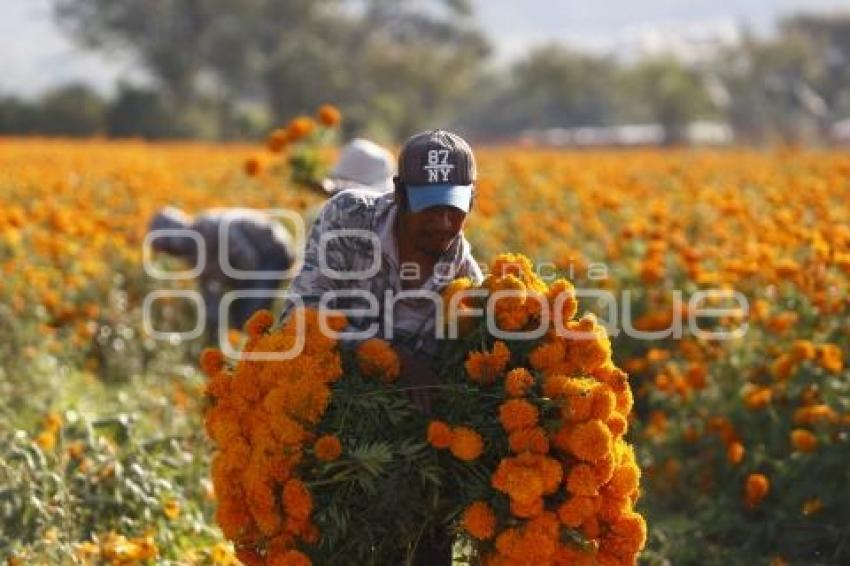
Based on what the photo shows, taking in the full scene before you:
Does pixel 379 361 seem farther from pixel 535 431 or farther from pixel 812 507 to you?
pixel 812 507

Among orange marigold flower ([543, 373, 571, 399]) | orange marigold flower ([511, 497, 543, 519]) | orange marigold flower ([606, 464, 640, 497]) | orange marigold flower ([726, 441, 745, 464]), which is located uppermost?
orange marigold flower ([543, 373, 571, 399])

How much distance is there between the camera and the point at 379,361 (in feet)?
10.9

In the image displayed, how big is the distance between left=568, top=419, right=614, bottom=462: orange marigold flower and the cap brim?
62cm

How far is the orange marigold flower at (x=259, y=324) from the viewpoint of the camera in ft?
11.4

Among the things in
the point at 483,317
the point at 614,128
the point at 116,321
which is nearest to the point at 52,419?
the point at 483,317

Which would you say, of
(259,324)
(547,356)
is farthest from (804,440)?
(259,324)

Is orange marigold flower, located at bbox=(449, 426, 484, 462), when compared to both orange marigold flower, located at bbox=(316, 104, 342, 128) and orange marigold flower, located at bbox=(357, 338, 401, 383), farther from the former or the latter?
orange marigold flower, located at bbox=(316, 104, 342, 128)

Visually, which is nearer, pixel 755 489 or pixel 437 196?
pixel 437 196

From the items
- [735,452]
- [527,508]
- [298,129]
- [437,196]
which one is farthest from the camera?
[298,129]

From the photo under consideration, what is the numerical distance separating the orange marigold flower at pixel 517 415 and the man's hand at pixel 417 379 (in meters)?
0.22

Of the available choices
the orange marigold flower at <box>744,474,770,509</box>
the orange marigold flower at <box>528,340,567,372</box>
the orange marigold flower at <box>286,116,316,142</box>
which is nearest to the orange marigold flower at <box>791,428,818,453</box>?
the orange marigold flower at <box>744,474,770,509</box>

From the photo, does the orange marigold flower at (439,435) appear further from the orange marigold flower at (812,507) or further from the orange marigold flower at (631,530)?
the orange marigold flower at (812,507)

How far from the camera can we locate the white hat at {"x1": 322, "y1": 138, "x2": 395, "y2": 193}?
17.4ft

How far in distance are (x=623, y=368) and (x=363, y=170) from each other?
2054mm
